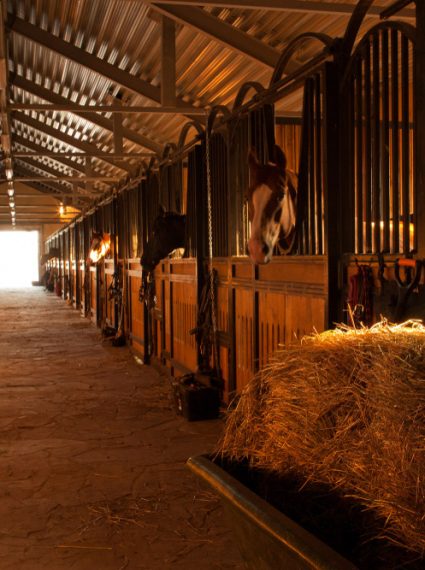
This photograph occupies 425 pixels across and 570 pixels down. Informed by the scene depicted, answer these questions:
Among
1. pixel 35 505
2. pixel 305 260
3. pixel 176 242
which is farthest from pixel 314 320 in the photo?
pixel 176 242

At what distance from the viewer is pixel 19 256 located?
34.5 meters

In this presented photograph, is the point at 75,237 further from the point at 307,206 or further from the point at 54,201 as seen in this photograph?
the point at 307,206

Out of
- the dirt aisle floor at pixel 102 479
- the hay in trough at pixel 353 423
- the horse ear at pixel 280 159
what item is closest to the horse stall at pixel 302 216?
the horse ear at pixel 280 159

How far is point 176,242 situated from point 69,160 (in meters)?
15.6

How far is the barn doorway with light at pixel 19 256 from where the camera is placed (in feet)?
112

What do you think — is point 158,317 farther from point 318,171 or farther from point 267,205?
point 318,171

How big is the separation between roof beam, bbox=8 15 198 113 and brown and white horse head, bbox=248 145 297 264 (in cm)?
582

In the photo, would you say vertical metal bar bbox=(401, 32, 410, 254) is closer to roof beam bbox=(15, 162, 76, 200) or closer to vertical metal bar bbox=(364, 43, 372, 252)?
vertical metal bar bbox=(364, 43, 372, 252)

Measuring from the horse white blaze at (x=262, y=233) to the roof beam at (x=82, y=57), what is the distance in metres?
5.94

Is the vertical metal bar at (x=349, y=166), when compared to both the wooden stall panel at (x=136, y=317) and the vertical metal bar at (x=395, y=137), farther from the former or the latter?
the wooden stall panel at (x=136, y=317)

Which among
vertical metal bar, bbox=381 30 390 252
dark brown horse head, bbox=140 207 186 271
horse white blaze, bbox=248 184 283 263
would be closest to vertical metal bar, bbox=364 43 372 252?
vertical metal bar, bbox=381 30 390 252

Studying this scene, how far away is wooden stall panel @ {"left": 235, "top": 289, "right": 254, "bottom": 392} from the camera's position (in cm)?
478

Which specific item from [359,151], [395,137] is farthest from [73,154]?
[395,137]

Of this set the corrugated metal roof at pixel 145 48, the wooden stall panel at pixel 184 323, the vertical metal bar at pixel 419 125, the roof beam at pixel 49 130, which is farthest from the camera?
the roof beam at pixel 49 130
